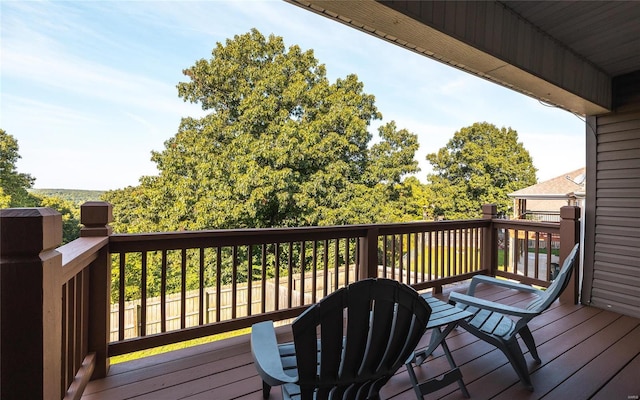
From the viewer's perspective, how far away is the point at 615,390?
201 cm

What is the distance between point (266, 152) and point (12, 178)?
9.67 metres

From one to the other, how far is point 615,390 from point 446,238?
243 centimetres

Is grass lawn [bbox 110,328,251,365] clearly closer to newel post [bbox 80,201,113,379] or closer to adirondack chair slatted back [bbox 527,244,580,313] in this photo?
newel post [bbox 80,201,113,379]

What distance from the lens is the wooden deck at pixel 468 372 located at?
1.94m

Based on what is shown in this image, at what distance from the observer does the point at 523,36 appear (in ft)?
8.28

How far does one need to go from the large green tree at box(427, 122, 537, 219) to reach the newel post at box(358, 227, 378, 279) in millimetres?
18497

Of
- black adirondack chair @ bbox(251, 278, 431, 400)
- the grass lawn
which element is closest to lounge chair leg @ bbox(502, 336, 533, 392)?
black adirondack chair @ bbox(251, 278, 431, 400)

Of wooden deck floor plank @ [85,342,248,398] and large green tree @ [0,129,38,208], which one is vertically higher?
large green tree @ [0,129,38,208]

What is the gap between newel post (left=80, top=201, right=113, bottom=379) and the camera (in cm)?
200

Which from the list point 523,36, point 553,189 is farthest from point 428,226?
point 553,189

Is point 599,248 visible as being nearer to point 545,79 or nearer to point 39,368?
point 545,79

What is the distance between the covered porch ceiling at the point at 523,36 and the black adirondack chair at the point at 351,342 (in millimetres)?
1455

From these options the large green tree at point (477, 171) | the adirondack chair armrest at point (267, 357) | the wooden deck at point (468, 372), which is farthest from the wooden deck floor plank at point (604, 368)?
the large green tree at point (477, 171)

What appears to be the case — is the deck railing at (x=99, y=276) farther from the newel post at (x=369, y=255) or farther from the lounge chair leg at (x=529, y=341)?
the lounge chair leg at (x=529, y=341)
